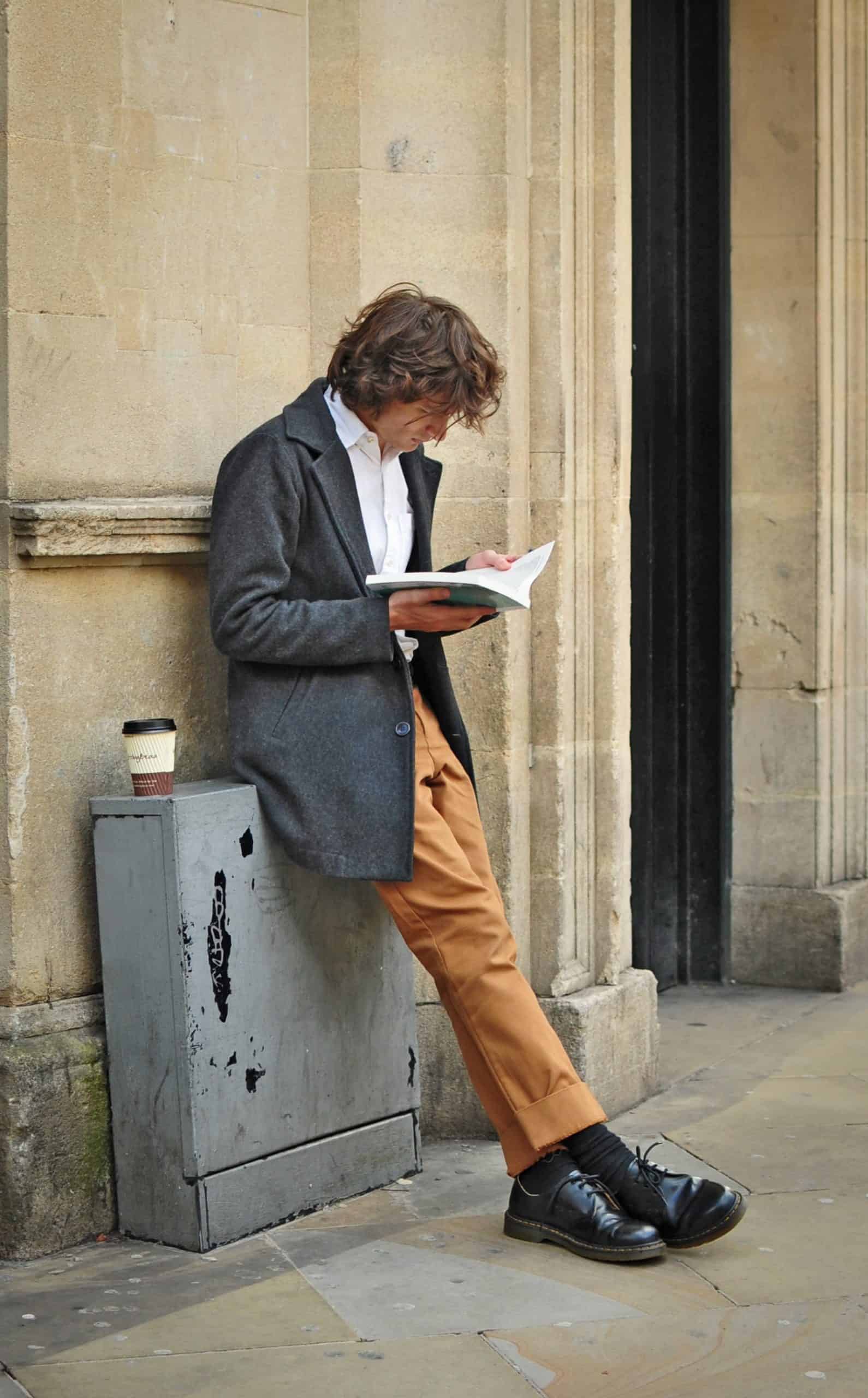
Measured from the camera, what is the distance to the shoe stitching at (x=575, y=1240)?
151 inches

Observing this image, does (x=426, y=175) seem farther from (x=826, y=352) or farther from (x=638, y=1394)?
(x=638, y=1394)

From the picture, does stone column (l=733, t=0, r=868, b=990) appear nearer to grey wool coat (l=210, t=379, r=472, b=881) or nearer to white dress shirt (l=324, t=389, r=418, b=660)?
white dress shirt (l=324, t=389, r=418, b=660)

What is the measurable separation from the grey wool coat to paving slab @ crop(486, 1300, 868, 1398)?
3.28ft

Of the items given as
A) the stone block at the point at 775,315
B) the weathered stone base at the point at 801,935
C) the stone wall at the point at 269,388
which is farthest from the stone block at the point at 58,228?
the weathered stone base at the point at 801,935

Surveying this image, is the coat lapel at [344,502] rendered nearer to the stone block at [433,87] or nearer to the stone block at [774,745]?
the stone block at [433,87]

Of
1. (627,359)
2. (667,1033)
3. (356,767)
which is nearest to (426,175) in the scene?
(627,359)

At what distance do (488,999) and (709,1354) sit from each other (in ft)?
2.89

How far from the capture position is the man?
12.9ft

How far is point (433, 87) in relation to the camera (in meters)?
4.60

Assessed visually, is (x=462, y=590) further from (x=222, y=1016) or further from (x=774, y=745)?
(x=774, y=745)

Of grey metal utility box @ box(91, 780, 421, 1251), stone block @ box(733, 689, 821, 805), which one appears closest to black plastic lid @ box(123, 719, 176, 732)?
grey metal utility box @ box(91, 780, 421, 1251)

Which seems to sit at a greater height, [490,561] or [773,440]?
[773,440]

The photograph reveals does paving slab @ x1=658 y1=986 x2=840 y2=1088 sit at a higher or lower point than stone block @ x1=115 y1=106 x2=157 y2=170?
lower

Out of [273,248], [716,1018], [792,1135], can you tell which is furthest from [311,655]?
[716,1018]
